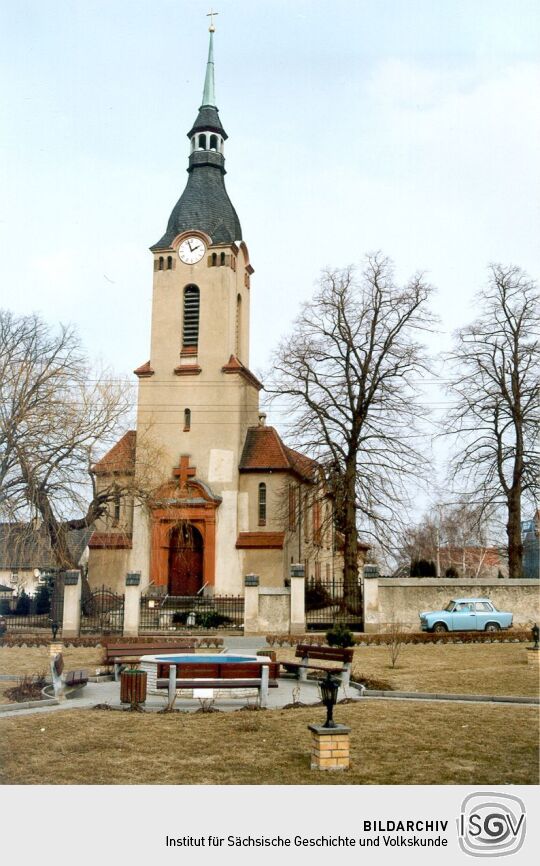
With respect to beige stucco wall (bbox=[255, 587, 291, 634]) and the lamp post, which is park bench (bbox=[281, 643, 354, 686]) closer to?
the lamp post

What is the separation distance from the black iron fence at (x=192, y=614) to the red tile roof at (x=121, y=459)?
5804mm

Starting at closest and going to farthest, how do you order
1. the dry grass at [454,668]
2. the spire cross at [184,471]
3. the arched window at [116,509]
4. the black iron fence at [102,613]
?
1. the dry grass at [454,668]
2. the black iron fence at [102,613]
3. the arched window at [116,509]
4. the spire cross at [184,471]

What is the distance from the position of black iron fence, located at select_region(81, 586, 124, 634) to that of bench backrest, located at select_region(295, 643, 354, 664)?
12193mm

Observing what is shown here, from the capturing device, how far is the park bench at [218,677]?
472 inches

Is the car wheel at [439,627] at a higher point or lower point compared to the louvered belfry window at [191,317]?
lower

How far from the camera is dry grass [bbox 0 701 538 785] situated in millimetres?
7691

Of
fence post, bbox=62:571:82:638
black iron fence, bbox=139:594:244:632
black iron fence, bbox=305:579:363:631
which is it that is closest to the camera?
fence post, bbox=62:571:82:638

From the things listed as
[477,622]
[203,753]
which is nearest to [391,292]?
[477,622]

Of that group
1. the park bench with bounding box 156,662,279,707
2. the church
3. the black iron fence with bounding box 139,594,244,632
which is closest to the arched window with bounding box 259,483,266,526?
the church

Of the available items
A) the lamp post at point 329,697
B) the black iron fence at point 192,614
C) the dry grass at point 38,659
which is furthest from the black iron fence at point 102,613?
the lamp post at point 329,697

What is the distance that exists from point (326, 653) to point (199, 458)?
68.6ft

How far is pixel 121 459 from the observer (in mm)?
35312

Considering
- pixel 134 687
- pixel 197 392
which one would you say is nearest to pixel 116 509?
pixel 197 392

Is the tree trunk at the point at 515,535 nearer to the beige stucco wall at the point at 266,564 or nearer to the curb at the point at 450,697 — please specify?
the beige stucco wall at the point at 266,564
